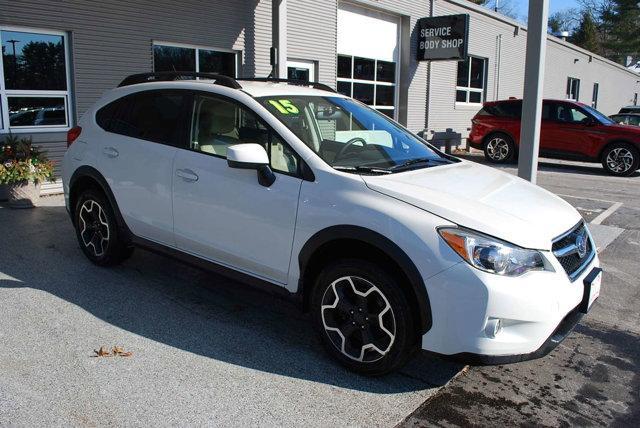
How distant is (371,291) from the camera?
10.8 feet

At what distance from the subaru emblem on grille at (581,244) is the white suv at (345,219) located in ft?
0.08

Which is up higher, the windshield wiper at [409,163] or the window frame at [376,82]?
the window frame at [376,82]

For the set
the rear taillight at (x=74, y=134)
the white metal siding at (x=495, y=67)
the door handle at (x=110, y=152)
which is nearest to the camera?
the door handle at (x=110, y=152)

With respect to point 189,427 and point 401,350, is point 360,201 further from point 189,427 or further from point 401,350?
point 189,427

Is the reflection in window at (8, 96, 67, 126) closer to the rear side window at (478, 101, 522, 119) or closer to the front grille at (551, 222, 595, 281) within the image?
the front grille at (551, 222, 595, 281)

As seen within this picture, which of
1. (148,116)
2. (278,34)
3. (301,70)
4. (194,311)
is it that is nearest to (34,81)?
(278,34)

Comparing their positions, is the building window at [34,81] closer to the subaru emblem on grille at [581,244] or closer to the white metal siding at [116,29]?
the white metal siding at [116,29]

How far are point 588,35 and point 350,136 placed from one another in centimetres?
6247

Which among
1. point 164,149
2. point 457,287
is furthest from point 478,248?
point 164,149

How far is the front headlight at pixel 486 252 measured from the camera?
299 cm

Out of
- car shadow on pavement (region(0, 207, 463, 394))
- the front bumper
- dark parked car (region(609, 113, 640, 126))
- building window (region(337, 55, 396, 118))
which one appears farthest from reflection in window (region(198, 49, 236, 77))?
dark parked car (region(609, 113, 640, 126))

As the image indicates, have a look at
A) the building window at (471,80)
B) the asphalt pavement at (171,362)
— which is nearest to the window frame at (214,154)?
the asphalt pavement at (171,362)

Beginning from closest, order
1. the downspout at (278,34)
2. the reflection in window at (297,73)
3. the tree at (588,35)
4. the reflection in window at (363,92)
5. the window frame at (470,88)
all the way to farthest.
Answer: the downspout at (278,34) < the reflection in window at (297,73) < the reflection in window at (363,92) < the window frame at (470,88) < the tree at (588,35)

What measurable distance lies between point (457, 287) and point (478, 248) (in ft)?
0.77
